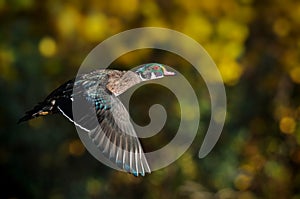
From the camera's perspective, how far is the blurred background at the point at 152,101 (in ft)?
16.5

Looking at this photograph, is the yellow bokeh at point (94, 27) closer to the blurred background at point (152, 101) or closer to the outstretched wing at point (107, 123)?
Answer: the blurred background at point (152, 101)

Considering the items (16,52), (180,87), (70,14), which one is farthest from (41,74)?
(180,87)

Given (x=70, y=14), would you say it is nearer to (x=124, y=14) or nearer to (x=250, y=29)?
(x=124, y=14)

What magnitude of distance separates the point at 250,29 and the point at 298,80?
1.27 metres

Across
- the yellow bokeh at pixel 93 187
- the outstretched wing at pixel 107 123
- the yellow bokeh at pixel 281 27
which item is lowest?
the yellow bokeh at pixel 93 187

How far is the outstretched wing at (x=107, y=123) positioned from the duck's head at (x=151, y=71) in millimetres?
45

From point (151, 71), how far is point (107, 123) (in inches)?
3.3

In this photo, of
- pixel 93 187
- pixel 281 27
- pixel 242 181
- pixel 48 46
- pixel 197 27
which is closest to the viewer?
pixel 242 181

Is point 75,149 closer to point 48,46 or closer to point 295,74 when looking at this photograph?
point 48,46

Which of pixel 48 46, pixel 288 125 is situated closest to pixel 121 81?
pixel 288 125

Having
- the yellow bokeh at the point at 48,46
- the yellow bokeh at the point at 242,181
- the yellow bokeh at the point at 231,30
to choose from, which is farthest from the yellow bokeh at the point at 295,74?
the yellow bokeh at the point at 48,46

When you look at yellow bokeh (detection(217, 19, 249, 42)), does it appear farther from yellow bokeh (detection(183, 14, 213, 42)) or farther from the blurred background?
yellow bokeh (detection(183, 14, 213, 42))

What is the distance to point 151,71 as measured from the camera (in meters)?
0.89

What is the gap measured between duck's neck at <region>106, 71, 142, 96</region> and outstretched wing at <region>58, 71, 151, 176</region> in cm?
1
